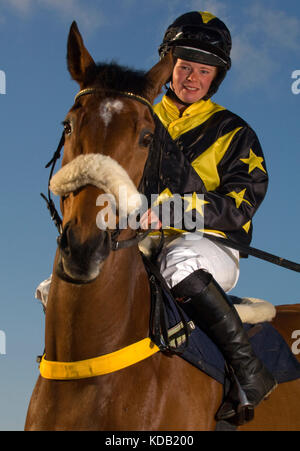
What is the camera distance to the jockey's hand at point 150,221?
4004 mm

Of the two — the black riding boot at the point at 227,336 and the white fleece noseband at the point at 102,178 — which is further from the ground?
the white fleece noseband at the point at 102,178

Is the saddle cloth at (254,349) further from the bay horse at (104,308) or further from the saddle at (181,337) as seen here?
the bay horse at (104,308)

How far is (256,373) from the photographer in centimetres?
440

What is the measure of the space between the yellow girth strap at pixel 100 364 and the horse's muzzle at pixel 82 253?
649mm

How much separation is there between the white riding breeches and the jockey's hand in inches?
14.0

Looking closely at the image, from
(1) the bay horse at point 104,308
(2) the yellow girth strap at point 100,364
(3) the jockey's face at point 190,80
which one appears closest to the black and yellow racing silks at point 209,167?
(3) the jockey's face at point 190,80

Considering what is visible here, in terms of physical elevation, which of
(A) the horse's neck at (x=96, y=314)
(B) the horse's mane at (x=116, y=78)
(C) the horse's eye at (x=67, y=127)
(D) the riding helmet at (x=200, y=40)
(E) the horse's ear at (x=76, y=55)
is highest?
(D) the riding helmet at (x=200, y=40)

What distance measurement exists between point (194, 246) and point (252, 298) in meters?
1.33

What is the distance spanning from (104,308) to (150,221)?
0.76 metres

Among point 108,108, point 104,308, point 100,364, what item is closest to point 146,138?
point 108,108

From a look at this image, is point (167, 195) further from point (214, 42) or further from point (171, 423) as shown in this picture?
point (214, 42)

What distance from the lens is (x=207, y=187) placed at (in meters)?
5.20

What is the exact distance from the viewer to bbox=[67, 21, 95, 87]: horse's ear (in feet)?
14.1

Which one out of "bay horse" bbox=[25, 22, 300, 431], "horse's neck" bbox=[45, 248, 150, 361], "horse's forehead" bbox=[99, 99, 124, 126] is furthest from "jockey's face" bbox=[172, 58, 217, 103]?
"horse's neck" bbox=[45, 248, 150, 361]
